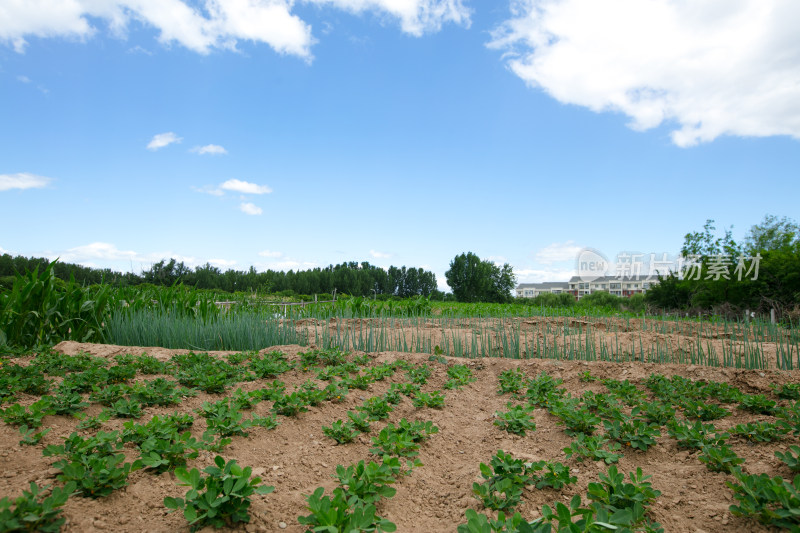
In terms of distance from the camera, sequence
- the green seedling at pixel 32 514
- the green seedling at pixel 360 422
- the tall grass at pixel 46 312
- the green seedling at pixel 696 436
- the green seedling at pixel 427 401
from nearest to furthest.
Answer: the green seedling at pixel 32 514, the green seedling at pixel 696 436, the green seedling at pixel 360 422, the green seedling at pixel 427 401, the tall grass at pixel 46 312

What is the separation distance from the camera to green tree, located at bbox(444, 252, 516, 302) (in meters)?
39.8

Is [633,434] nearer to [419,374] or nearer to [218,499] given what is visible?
[419,374]

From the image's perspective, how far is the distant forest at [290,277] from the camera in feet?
62.1

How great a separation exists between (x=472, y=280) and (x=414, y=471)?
38250 millimetres

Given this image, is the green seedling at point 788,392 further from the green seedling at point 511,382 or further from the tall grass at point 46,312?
the tall grass at point 46,312

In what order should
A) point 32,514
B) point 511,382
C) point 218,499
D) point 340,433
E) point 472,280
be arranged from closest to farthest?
point 32,514
point 218,499
point 340,433
point 511,382
point 472,280

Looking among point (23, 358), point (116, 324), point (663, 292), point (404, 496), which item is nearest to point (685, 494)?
point (404, 496)

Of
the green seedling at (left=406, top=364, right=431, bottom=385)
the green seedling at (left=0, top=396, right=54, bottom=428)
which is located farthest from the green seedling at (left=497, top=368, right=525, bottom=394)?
the green seedling at (left=0, top=396, right=54, bottom=428)

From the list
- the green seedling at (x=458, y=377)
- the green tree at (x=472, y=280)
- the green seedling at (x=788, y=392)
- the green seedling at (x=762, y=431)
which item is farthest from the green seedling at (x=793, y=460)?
the green tree at (x=472, y=280)

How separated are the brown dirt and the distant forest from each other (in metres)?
11.7

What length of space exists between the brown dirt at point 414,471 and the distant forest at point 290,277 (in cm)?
1173

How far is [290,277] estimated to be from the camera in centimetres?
3322

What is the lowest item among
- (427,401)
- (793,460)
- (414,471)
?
(414,471)

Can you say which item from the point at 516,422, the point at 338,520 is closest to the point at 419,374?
the point at 516,422
